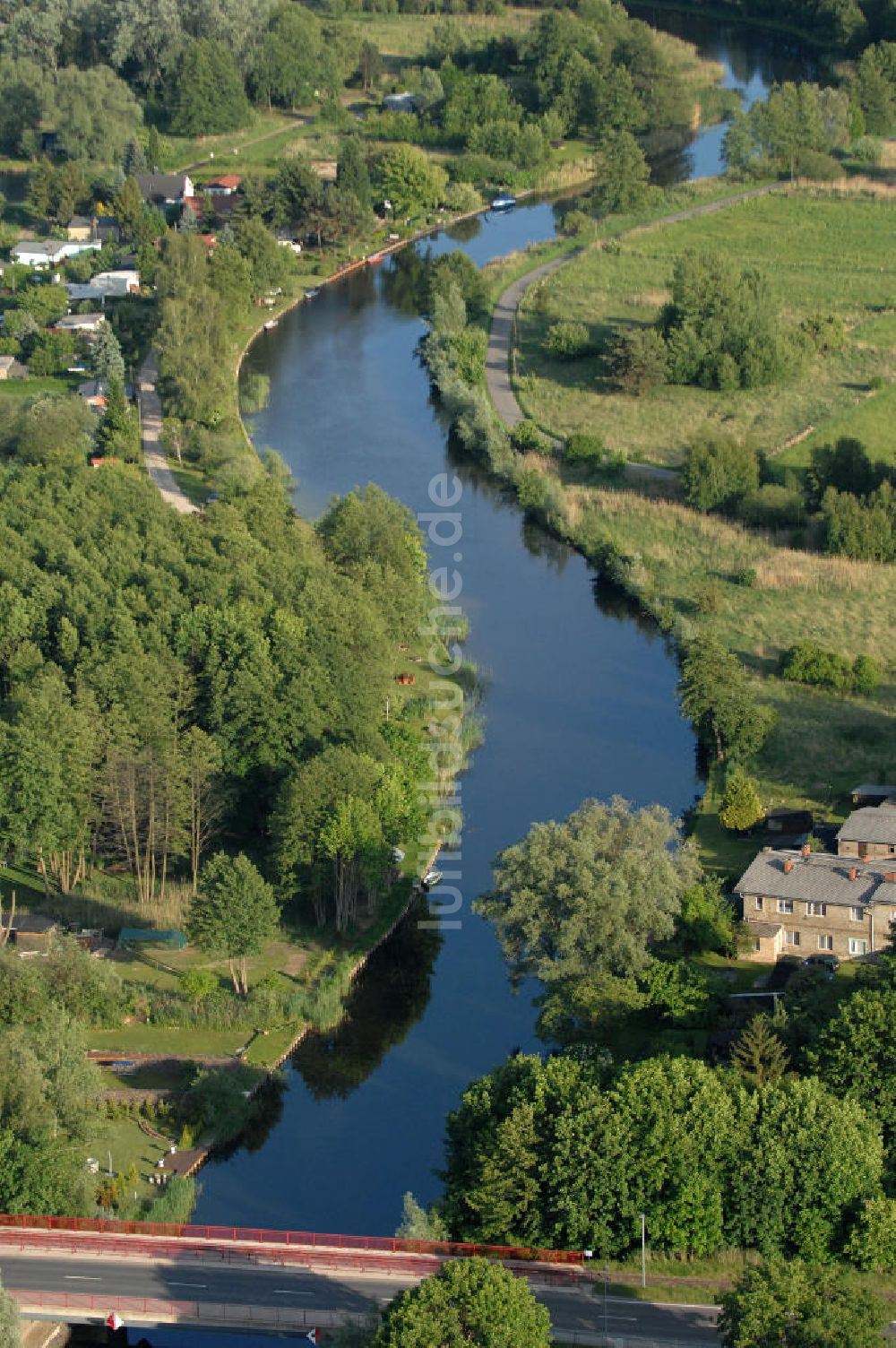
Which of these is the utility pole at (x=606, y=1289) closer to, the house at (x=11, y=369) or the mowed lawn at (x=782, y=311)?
the mowed lawn at (x=782, y=311)

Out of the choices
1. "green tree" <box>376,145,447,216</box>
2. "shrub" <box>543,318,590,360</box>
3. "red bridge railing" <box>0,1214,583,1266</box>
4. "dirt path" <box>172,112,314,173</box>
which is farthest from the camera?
"dirt path" <box>172,112,314,173</box>

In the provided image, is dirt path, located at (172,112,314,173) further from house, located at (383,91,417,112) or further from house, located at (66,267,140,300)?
house, located at (66,267,140,300)

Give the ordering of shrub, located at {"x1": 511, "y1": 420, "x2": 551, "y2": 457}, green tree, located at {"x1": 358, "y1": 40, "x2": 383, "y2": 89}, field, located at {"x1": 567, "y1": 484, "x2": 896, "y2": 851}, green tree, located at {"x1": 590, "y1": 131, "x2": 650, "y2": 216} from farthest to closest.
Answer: green tree, located at {"x1": 358, "y1": 40, "x2": 383, "y2": 89}
green tree, located at {"x1": 590, "y1": 131, "x2": 650, "y2": 216}
shrub, located at {"x1": 511, "y1": 420, "x2": 551, "y2": 457}
field, located at {"x1": 567, "y1": 484, "x2": 896, "y2": 851}

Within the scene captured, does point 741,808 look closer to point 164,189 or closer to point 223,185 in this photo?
point 164,189

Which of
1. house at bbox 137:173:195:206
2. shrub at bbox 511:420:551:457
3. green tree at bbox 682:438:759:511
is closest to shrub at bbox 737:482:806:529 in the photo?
green tree at bbox 682:438:759:511

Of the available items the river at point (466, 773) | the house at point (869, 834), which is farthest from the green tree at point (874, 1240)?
the house at point (869, 834)

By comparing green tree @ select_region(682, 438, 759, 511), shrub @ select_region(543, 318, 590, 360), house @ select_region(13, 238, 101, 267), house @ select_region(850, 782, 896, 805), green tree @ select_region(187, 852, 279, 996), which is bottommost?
green tree @ select_region(187, 852, 279, 996)

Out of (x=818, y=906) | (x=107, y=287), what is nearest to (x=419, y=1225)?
(x=818, y=906)

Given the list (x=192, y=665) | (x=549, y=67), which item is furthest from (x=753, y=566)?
(x=549, y=67)

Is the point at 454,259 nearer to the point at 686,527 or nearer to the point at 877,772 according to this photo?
the point at 686,527
